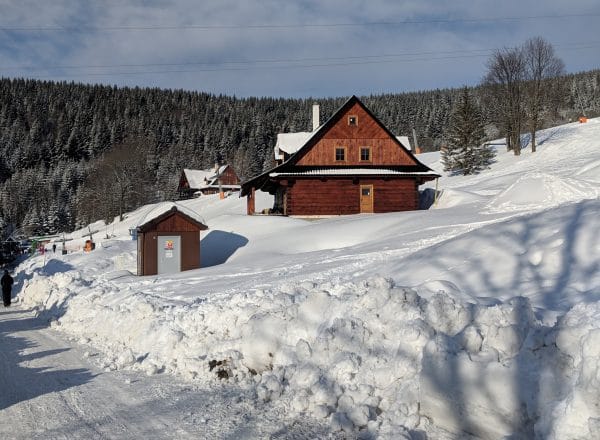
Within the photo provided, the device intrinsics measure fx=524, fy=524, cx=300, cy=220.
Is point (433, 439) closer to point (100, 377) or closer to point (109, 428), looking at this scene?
point (109, 428)

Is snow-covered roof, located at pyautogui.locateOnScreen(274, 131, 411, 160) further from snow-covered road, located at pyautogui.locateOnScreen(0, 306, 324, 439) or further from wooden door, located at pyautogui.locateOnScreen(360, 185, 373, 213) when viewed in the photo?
snow-covered road, located at pyautogui.locateOnScreen(0, 306, 324, 439)

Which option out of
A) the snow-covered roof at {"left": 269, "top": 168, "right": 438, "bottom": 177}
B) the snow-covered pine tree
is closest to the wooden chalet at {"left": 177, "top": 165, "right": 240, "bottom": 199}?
the snow-covered pine tree

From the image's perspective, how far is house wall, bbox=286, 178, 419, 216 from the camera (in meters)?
30.7

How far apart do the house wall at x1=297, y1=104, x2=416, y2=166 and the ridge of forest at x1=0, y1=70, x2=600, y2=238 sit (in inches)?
2008

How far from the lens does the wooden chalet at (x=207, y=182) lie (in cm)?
7988

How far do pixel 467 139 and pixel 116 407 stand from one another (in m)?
43.6

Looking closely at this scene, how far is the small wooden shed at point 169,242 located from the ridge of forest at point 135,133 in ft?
187

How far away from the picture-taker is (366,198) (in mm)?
31219

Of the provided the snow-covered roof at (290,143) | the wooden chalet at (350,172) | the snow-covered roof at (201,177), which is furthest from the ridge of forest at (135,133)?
the wooden chalet at (350,172)

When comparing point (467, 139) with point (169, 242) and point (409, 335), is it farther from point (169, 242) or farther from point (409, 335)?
point (409, 335)

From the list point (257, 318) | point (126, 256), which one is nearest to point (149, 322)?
point (257, 318)

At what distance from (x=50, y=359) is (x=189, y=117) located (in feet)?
481

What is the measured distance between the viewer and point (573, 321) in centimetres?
478

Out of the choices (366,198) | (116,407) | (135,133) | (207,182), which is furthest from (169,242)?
(135,133)
